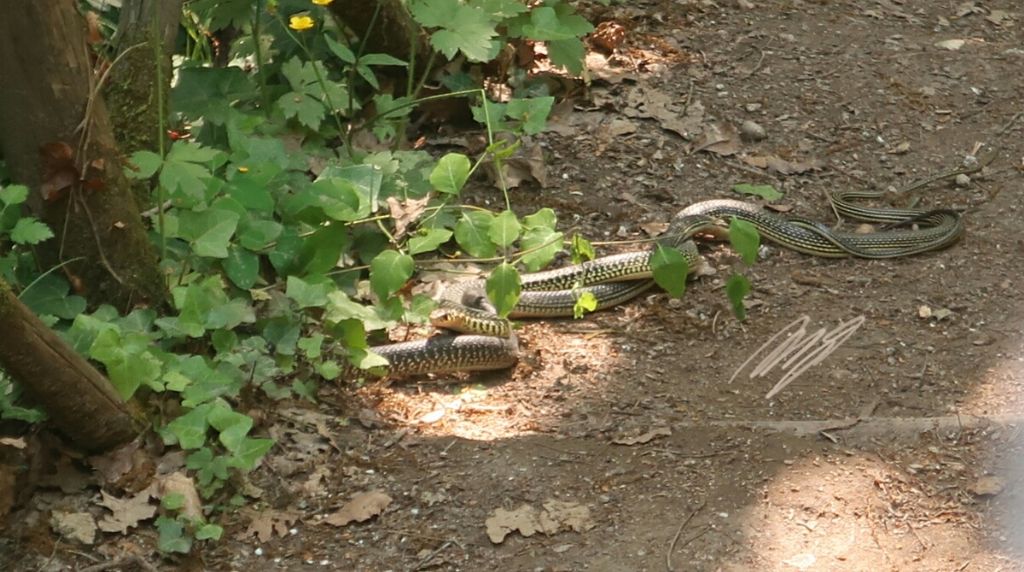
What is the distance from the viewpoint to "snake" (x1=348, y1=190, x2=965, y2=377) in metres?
5.52

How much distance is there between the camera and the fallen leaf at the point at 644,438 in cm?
487

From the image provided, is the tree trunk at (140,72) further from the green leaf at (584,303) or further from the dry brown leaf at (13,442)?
the green leaf at (584,303)

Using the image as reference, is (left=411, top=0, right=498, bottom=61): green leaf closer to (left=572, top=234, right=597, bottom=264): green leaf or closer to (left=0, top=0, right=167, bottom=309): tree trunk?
(left=572, top=234, right=597, bottom=264): green leaf

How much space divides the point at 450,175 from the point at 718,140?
2.64 meters

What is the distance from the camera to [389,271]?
5.08m

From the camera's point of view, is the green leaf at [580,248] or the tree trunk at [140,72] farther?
the green leaf at [580,248]

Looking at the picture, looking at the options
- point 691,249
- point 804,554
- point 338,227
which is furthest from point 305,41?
point 804,554

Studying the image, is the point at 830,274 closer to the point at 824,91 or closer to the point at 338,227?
the point at 824,91

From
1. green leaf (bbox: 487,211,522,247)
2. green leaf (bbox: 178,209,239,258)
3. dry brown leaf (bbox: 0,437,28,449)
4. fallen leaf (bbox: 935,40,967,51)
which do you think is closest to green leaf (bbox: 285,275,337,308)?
green leaf (bbox: 178,209,239,258)

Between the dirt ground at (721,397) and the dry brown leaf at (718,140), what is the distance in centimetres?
2

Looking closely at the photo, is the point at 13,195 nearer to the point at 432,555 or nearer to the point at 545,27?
the point at 432,555

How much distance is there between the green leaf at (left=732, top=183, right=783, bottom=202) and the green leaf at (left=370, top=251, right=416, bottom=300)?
2605 millimetres

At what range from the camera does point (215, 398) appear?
4.45 m

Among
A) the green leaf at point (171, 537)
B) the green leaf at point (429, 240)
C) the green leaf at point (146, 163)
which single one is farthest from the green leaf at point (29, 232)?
the green leaf at point (429, 240)
